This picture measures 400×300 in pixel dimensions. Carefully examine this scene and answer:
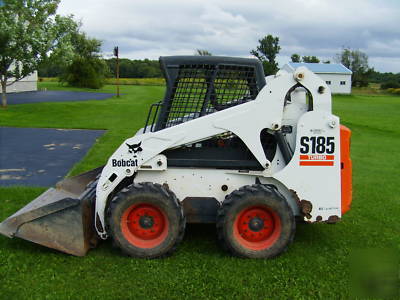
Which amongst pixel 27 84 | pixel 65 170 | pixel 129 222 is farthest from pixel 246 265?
pixel 27 84

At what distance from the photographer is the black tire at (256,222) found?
492 cm

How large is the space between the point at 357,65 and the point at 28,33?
71.3 metres

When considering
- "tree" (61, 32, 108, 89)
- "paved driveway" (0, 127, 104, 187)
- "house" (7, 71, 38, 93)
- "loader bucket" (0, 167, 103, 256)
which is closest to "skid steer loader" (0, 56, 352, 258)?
"loader bucket" (0, 167, 103, 256)

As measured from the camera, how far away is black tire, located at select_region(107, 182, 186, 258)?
16.1 ft

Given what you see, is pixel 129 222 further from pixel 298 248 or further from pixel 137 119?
pixel 137 119

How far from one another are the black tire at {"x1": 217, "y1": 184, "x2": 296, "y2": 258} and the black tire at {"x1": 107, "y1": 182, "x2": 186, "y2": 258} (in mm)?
493

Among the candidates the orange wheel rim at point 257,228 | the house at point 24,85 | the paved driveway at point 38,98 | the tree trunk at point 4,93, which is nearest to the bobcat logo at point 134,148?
the orange wheel rim at point 257,228

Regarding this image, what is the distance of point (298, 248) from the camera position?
17.7ft

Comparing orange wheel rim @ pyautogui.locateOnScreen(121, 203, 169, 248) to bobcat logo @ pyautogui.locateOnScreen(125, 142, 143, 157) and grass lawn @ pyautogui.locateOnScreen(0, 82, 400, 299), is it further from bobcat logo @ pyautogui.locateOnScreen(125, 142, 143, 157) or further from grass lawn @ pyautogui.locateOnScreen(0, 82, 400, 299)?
bobcat logo @ pyautogui.locateOnScreen(125, 142, 143, 157)

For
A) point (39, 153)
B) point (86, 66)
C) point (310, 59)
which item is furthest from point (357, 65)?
point (39, 153)

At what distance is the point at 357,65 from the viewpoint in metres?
83.4

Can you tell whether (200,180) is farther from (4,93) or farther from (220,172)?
(4,93)

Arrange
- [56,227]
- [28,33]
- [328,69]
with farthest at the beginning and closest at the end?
[328,69], [28,33], [56,227]

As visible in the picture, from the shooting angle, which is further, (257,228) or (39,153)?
(39,153)
